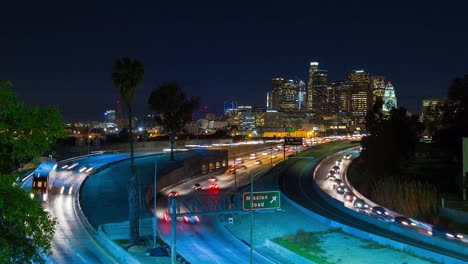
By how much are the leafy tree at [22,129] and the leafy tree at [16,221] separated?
1.08m

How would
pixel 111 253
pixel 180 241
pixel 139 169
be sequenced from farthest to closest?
pixel 139 169 < pixel 180 241 < pixel 111 253

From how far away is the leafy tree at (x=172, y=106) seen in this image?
89.9m

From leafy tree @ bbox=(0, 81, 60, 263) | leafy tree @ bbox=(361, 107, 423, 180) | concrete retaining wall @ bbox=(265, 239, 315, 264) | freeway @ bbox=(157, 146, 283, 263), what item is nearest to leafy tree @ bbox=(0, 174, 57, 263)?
leafy tree @ bbox=(0, 81, 60, 263)

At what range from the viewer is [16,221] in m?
13.7

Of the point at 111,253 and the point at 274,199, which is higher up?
the point at 274,199

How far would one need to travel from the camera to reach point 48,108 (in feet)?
47.3

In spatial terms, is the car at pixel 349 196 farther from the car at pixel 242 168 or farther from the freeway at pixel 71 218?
the freeway at pixel 71 218

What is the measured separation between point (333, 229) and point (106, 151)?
61480 mm

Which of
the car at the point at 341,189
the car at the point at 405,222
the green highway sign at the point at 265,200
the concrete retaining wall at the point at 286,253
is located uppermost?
the green highway sign at the point at 265,200

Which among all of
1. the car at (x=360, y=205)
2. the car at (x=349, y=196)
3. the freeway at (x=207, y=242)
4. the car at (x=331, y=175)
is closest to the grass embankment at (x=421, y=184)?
the car at (x=349, y=196)

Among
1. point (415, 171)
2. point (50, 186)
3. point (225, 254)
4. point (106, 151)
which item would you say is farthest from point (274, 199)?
point (415, 171)

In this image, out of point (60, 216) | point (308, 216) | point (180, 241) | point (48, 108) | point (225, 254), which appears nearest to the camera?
point (48, 108)

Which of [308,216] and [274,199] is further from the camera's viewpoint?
[308,216]

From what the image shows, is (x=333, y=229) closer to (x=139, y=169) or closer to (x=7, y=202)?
(x=139, y=169)
